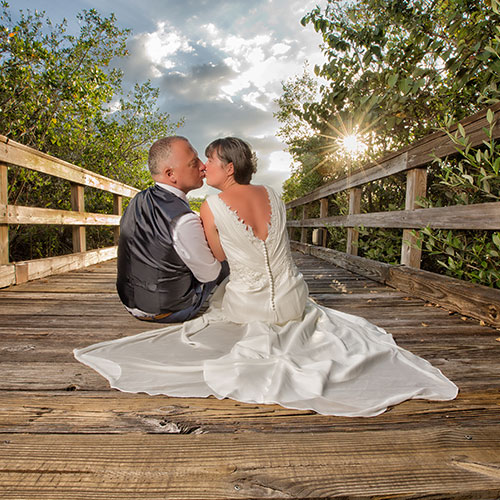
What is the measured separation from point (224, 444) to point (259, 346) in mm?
665

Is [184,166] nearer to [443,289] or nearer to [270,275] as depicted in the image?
[270,275]

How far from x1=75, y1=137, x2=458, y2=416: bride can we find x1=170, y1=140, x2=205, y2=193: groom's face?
0.79 feet

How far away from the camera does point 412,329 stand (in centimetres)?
210

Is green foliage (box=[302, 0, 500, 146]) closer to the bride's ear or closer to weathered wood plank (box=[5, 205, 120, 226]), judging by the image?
the bride's ear

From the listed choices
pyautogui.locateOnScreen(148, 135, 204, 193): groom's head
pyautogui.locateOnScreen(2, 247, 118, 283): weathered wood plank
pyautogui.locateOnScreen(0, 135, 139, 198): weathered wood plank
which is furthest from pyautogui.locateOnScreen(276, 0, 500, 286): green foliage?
pyautogui.locateOnScreen(2, 247, 118, 283): weathered wood plank

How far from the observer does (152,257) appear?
6.95ft

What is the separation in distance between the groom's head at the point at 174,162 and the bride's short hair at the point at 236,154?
0.28m

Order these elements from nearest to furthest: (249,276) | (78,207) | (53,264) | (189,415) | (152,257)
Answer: (189,415), (249,276), (152,257), (53,264), (78,207)

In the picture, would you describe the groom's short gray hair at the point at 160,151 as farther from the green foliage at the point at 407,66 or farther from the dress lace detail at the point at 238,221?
the green foliage at the point at 407,66

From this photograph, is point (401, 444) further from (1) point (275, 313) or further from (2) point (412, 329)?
(2) point (412, 329)

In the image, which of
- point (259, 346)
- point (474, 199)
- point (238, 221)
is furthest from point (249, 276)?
point (474, 199)

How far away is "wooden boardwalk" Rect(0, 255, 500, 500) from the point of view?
32.5 inches

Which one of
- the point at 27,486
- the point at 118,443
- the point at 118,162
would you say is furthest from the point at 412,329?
the point at 118,162

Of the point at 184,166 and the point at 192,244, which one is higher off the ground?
the point at 184,166
